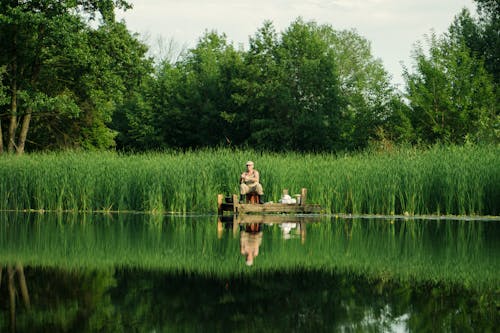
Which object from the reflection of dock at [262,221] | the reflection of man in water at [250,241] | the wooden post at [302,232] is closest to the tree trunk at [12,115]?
the reflection of dock at [262,221]

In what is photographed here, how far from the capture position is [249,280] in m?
9.48

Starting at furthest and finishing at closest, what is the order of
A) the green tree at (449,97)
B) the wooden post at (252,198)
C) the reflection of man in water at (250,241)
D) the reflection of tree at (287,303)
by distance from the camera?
the green tree at (449,97)
the wooden post at (252,198)
the reflection of man in water at (250,241)
the reflection of tree at (287,303)

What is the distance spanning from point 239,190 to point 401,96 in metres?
30.6

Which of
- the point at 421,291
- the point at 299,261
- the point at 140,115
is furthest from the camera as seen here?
the point at 140,115

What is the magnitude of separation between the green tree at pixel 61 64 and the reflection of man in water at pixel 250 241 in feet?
72.4

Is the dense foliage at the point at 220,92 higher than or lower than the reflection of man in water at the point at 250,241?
higher

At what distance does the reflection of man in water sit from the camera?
1200 cm

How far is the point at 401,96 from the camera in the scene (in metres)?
53.8

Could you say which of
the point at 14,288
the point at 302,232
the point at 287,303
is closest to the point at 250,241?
the point at 302,232

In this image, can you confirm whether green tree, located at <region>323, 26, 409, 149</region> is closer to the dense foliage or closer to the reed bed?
the dense foliage

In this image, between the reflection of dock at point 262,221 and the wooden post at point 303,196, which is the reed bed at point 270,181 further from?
the reflection of dock at point 262,221

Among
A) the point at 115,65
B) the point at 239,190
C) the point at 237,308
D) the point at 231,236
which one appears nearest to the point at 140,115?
the point at 115,65

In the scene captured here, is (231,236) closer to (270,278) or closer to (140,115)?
(270,278)

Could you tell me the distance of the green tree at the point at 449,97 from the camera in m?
48.3
